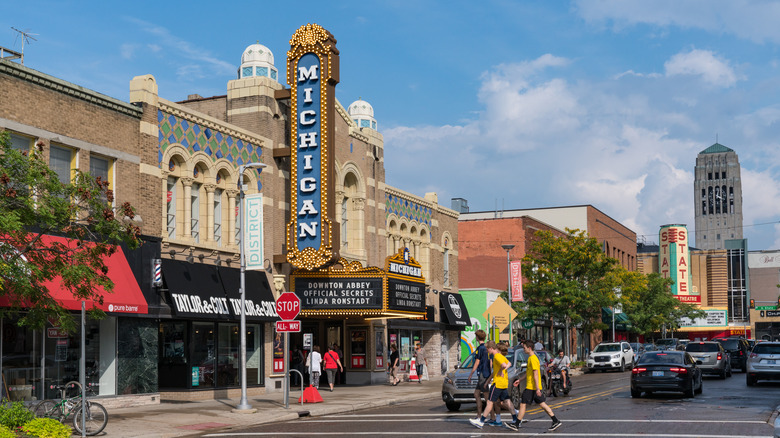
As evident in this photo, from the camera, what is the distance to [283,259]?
3127cm

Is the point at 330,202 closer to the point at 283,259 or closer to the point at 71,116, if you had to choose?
the point at 283,259

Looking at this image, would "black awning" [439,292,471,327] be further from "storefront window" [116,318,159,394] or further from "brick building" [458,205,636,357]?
"storefront window" [116,318,159,394]

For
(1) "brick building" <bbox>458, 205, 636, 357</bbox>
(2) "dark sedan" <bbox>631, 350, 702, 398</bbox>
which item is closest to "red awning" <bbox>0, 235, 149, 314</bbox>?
(2) "dark sedan" <bbox>631, 350, 702, 398</bbox>

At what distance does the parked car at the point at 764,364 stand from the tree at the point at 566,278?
17.8 m

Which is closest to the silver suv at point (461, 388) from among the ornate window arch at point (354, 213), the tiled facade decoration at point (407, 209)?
the ornate window arch at point (354, 213)

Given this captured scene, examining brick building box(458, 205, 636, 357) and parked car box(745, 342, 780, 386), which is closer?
parked car box(745, 342, 780, 386)

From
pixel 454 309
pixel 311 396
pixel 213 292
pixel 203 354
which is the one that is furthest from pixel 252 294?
pixel 454 309

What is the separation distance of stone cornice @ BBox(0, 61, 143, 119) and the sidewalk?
855 cm

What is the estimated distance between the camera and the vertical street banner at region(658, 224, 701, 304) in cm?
10594

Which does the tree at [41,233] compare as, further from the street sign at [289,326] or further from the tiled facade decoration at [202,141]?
the tiled facade decoration at [202,141]

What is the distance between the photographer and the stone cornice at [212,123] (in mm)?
26873

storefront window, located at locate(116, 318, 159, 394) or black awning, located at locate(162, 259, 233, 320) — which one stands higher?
black awning, located at locate(162, 259, 233, 320)

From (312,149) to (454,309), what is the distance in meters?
17.5

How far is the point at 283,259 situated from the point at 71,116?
33.8 ft
